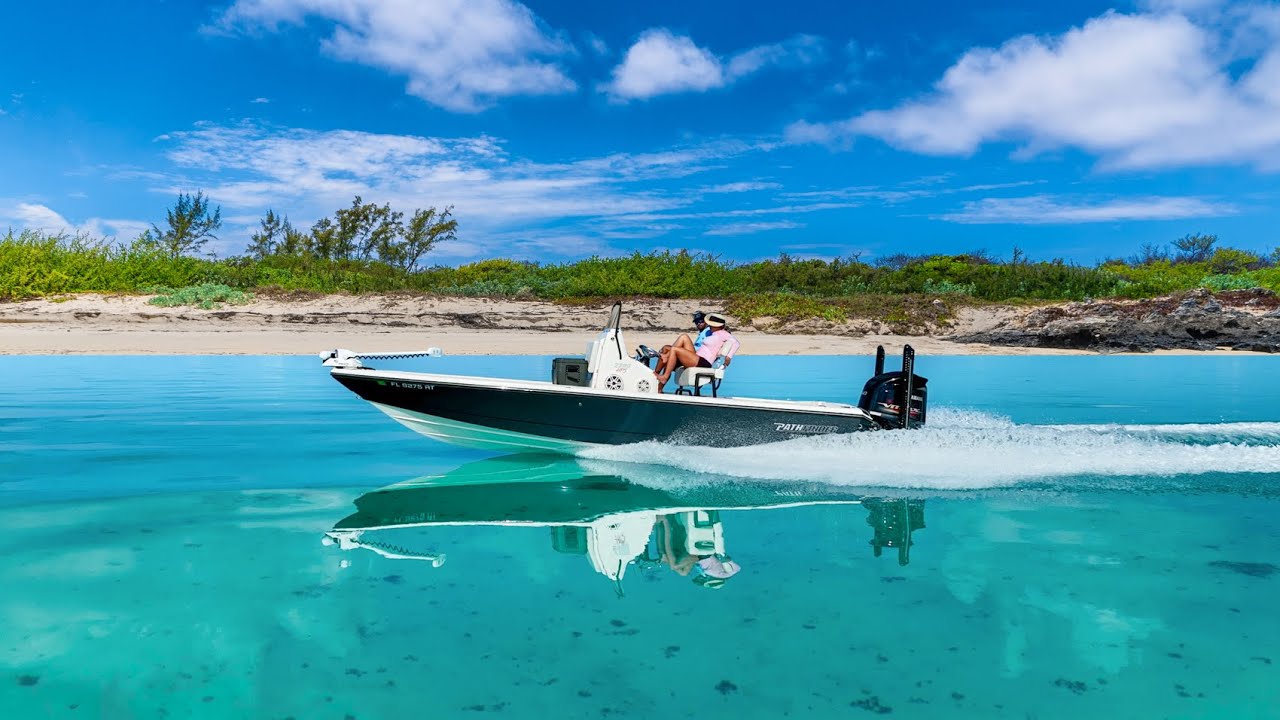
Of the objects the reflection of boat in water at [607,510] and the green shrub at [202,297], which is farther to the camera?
the green shrub at [202,297]

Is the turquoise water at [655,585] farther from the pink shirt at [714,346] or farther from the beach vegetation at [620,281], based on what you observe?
the beach vegetation at [620,281]

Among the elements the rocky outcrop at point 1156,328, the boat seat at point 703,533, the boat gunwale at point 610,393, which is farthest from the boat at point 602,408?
the rocky outcrop at point 1156,328

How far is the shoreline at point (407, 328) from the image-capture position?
75.8 feet

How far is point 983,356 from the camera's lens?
27.5 metres

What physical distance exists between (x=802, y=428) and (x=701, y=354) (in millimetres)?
1245

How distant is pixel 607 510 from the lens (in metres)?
7.06

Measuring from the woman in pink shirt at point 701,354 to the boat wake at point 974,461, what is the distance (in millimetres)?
758

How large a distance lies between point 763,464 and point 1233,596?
13.9 feet

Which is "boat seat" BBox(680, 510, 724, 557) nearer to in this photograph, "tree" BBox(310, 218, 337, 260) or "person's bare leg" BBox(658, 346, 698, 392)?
"person's bare leg" BBox(658, 346, 698, 392)

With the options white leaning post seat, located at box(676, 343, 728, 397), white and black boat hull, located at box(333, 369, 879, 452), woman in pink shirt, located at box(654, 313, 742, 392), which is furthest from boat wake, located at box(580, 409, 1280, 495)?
woman in pink shirt, located at box(654, 313, 742, 392)

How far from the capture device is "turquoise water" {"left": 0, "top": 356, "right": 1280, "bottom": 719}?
3682 mm

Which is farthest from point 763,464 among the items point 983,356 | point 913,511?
point 983,356

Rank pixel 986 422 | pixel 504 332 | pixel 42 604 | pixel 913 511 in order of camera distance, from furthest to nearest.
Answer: pixel 504 332, pixel 986 422, pixel 913 511, pixel 42 604

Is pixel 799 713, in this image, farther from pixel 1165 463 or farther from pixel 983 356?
pixel 983 356
